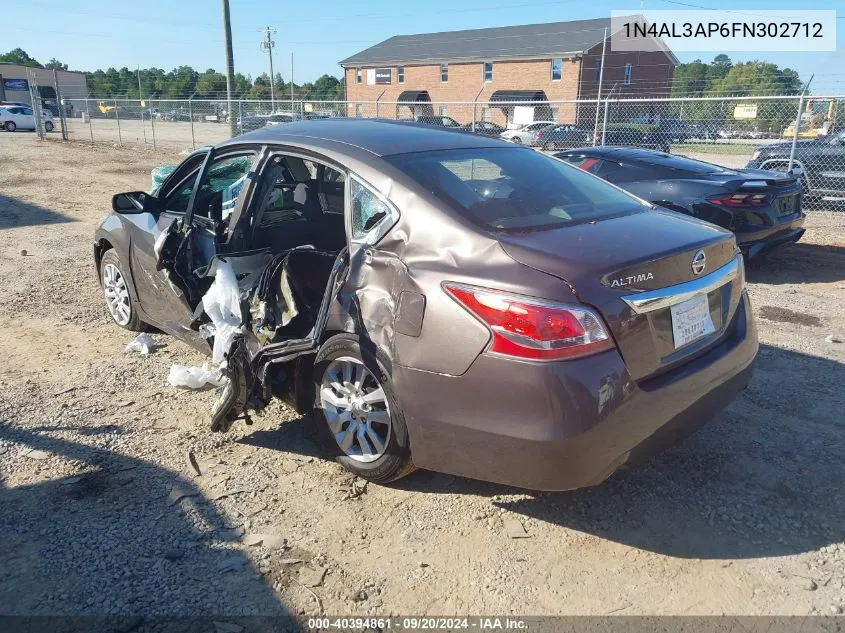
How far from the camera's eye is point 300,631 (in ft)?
7.76

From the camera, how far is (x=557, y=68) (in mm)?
43562

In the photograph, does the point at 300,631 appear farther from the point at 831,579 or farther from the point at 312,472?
the point at 831,579

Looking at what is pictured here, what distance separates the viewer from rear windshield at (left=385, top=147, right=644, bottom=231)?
297 centimetres

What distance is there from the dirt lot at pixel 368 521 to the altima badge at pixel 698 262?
43.0 inches

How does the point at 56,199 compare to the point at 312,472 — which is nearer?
the point at 312,472

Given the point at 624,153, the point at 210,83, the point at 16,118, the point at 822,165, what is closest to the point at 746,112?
the point at 822,165

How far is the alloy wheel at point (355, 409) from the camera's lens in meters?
3.06

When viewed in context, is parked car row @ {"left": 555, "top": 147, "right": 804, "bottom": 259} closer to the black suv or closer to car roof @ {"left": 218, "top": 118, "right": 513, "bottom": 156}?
car roof @ {"left": 218, "top": 118, "right": 513, "bottom": 156}

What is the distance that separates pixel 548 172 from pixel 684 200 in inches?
153

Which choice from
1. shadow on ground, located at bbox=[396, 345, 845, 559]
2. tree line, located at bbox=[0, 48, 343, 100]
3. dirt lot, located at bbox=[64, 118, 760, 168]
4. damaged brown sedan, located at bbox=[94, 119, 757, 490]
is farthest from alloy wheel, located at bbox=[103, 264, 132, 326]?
tree line, located at bbox=[0, 48, 343, 100]

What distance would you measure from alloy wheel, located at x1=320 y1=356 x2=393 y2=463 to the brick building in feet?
116

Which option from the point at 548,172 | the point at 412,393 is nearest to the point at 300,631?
the point at 412,393

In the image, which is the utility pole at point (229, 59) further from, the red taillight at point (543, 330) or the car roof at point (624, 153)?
the red taillight at point (543, 330)

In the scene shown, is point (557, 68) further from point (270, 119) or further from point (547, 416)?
point (547, 416)
